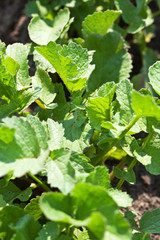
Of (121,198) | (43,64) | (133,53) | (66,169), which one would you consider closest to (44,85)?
(43,64)

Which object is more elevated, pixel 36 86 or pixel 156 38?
pixel 36 86

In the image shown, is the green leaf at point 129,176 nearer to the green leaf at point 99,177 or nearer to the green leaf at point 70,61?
the green leaf at point 99,177

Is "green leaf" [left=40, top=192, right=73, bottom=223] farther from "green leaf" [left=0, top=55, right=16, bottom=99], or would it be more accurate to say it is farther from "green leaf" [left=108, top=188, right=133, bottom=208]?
"green leaf" [left=0, top=55, right=16, bottom=99]

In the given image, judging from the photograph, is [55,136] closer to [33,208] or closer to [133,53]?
[33,208]

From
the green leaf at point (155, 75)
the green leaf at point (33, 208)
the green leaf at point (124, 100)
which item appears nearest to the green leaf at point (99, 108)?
the green leaf at point (124, 100)

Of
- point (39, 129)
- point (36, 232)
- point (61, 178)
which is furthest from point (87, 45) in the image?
point (36, 232)

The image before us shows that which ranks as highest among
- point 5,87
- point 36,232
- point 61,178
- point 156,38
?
point 5,87

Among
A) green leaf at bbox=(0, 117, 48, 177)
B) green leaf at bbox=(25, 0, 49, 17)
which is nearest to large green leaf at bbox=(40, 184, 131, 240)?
green leaf at bbox=(0, 117, 48, 177)

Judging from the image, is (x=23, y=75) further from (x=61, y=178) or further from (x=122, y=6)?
(x=122, y=6)
